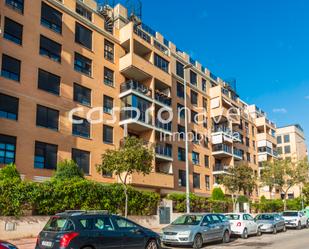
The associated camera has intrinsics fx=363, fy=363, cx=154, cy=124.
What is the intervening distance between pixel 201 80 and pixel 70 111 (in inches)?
925

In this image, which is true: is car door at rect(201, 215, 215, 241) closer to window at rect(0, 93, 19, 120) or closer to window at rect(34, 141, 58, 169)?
window at rect(34, 141, 58, 169)

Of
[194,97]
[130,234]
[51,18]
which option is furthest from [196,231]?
[194,97]

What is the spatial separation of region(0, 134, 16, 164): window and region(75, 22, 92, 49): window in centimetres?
→ 1040

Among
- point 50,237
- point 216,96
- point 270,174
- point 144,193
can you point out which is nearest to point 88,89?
point 144,193

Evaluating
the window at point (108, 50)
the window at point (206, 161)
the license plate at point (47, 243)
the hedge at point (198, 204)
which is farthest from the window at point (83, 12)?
the license plate at point (47, 243)

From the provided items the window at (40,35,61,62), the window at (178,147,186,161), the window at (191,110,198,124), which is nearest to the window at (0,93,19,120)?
the window at (40,35,61,62)

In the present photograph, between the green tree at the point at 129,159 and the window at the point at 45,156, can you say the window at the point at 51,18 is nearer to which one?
the window at the point at 45,156

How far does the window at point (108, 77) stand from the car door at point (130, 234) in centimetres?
1999

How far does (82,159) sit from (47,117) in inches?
167

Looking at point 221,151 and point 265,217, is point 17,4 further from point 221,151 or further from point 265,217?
point 221,151

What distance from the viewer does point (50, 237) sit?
10953 millimetres

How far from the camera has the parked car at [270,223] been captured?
977 inches

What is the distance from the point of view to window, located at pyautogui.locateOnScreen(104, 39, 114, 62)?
32.0 meters

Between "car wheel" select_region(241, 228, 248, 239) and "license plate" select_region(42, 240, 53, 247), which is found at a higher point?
"license plate" select_region(42, 240, 53, 247)
